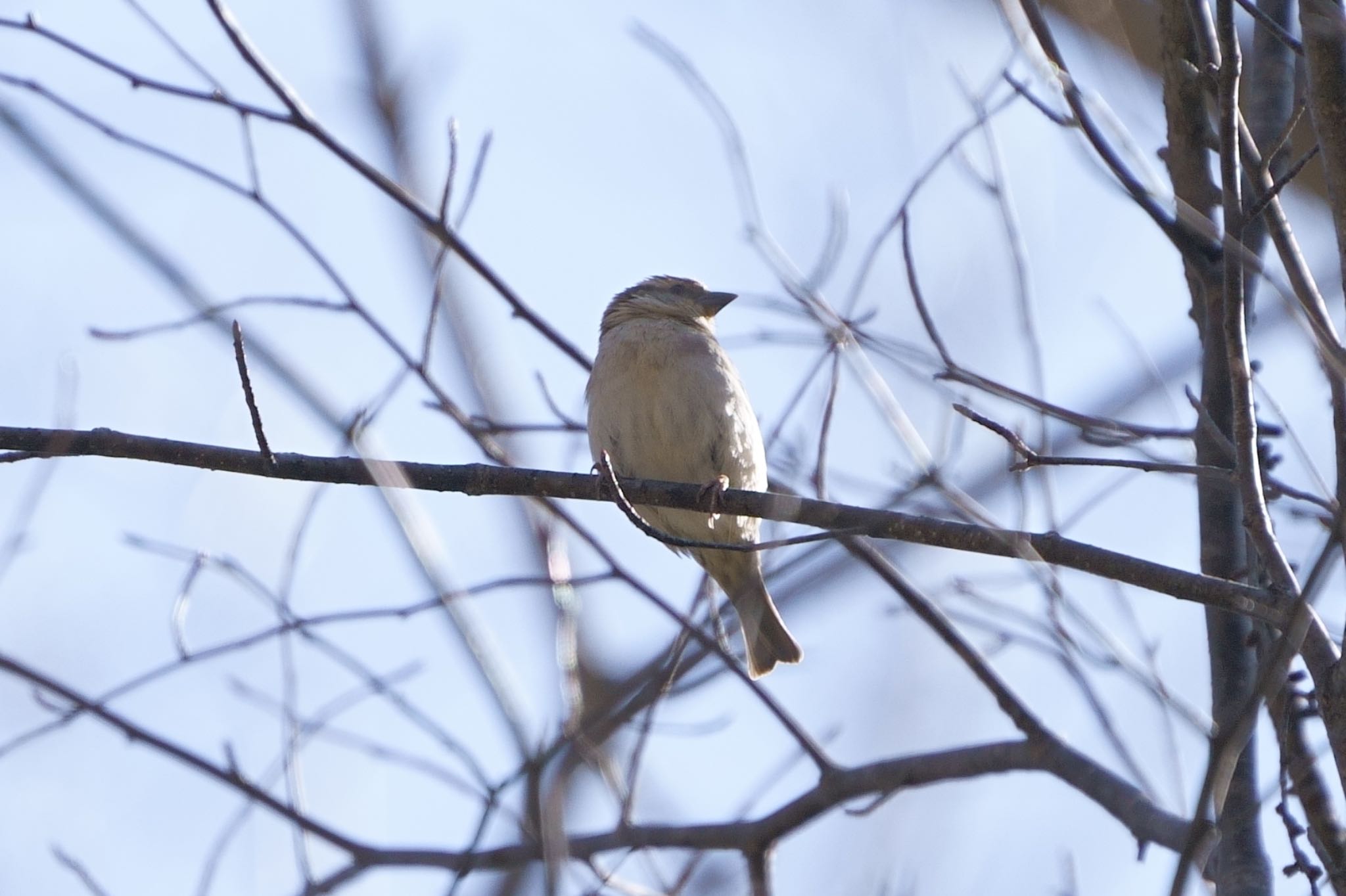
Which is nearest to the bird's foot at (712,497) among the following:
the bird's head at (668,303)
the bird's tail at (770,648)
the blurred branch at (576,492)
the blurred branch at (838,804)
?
the blurred branch at (576,492)

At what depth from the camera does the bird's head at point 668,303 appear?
6.90 metres

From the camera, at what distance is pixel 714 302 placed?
283 inches

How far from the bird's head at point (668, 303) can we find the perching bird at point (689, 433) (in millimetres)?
334

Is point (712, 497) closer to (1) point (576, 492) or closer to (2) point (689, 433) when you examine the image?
(1) point (576, 492)

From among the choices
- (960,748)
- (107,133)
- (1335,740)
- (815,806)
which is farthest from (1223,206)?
(107,133)

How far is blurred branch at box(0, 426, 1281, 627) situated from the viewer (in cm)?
351

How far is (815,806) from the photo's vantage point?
5.16 meters

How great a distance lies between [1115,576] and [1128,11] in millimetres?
1950

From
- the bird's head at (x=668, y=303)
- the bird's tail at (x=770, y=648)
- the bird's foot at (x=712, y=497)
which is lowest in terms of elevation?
the bird's foot at (x=712, y=497)

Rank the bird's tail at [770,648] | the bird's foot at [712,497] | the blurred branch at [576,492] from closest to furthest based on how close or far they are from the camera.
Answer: the blurred branch at [576,492] < the bird's foot at [712,497] < the bird's tail at [770,648]

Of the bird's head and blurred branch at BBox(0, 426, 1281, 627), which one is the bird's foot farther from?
the bird's head

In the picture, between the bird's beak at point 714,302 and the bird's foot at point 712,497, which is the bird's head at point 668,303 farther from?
the bird's foot at point 712,497

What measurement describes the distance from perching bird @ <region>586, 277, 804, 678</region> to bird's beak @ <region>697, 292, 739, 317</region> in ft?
2.05

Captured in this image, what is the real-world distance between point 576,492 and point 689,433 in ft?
6.48
